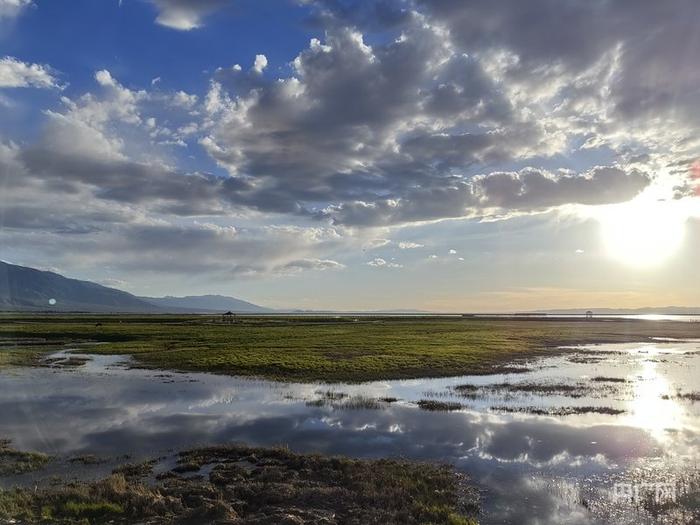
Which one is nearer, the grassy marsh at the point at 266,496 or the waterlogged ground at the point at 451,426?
the grassy marsh at the point at 266,496

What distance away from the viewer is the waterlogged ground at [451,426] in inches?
655

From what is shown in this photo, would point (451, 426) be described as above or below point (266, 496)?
below

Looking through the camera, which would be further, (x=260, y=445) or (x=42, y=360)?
(x=42, y=360)

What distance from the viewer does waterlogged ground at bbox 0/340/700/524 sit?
54.6ft

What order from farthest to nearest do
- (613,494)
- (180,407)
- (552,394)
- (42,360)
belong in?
(42,360) → (552,394) → (180,407) → (613,494)

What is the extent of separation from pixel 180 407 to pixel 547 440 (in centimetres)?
2013

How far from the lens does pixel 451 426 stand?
1017 inches

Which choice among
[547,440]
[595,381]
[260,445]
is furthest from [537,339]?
[260,445]

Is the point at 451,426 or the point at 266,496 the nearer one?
the point at 266,496

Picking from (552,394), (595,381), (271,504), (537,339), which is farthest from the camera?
(537,339)

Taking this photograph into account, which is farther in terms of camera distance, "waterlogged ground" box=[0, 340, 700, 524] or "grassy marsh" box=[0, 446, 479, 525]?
"waterlogged ground" box=[0, 340, 700, 524]

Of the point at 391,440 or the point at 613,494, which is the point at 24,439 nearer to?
the point at 391,440

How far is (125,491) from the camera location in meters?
15.2

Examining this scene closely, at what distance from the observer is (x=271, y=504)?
15.1 meters
